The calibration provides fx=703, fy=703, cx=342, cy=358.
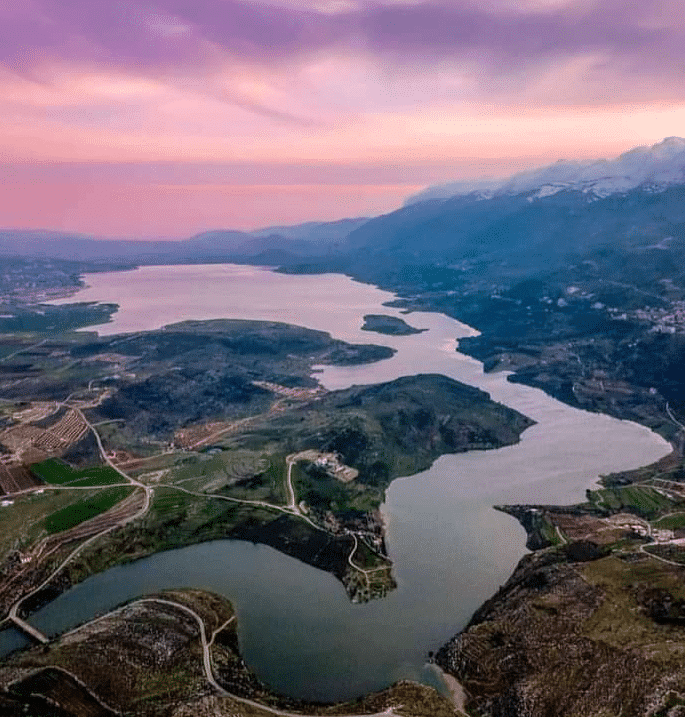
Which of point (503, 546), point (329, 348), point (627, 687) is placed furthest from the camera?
point (329, 348)

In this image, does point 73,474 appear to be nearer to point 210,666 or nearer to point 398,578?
point 210,666

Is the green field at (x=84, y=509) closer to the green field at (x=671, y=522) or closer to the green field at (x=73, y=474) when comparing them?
the green field at (x=73, y=474)

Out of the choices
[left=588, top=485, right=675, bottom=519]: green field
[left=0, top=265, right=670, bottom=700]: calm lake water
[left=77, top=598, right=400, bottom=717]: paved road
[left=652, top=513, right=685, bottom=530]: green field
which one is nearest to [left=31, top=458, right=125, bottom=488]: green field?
[left=0, top=265, right=670, bottom=700]: calm lake water

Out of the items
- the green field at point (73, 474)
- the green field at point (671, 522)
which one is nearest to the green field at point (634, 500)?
the green field at point (671, 522)

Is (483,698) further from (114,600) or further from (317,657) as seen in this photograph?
(114,600)

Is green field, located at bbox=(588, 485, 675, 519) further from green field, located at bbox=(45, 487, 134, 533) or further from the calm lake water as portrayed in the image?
green field, located at bbox=(45, 487, 134, 533)

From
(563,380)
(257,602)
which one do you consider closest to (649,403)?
(563,380)

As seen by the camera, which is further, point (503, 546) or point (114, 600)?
point (503, 546)
